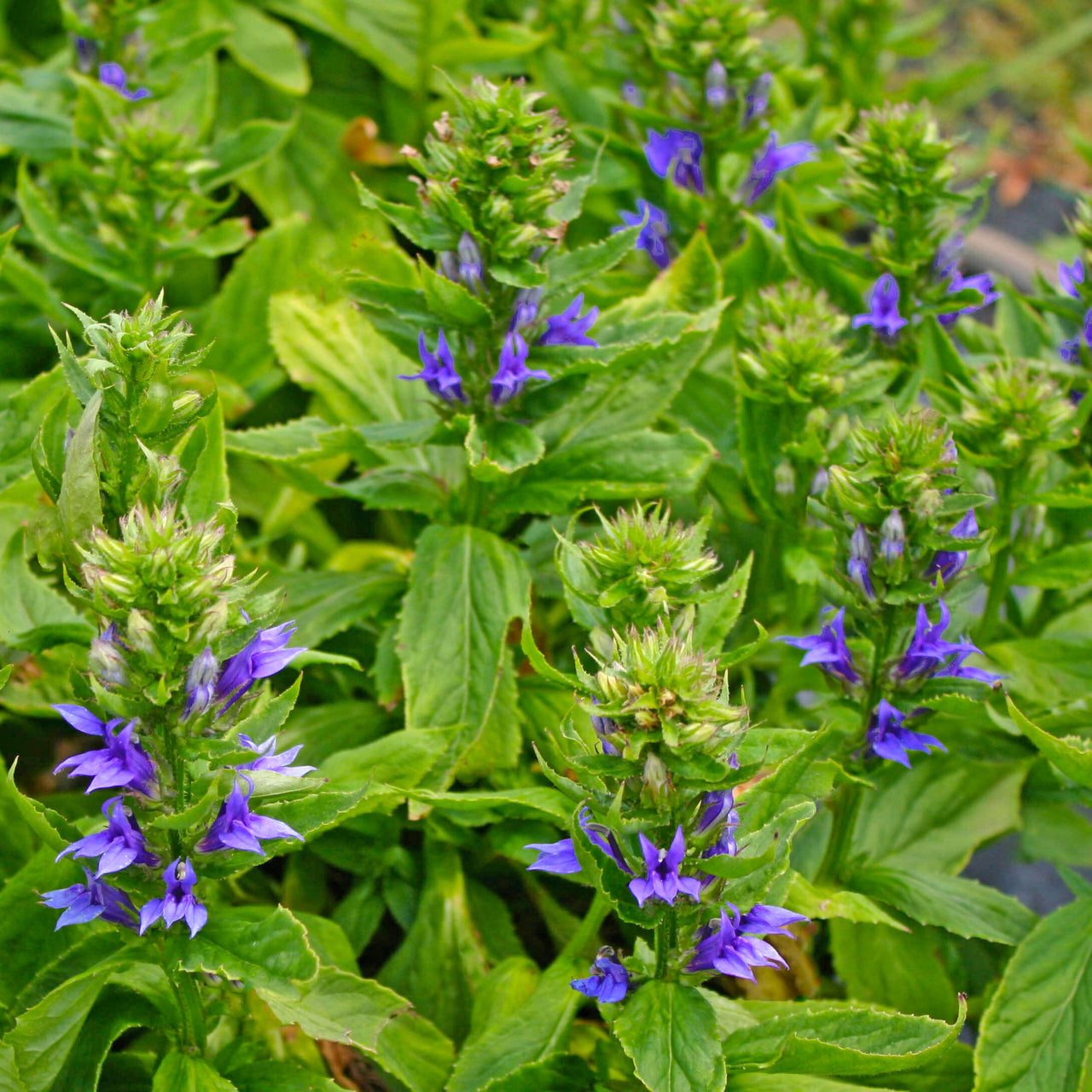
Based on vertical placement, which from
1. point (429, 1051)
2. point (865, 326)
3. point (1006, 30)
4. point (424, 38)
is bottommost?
point (429, 1051)

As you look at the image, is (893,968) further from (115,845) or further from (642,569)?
(115,845)

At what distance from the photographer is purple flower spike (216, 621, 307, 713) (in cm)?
142

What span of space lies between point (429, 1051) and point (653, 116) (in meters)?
1.96

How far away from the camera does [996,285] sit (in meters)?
2.73

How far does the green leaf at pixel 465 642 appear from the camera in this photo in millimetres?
2037

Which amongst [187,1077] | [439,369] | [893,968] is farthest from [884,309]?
[187,1077]

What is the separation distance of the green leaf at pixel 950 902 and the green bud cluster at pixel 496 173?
1.26 meters

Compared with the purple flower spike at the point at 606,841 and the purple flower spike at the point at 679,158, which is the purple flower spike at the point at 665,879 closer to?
the purple flower spike at the point at 606,841

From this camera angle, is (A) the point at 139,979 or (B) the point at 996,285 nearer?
(A) the point at 139,979

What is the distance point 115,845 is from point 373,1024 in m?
0.50

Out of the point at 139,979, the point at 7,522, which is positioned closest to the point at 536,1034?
the point at 139,979

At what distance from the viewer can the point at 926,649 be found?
1.90 m

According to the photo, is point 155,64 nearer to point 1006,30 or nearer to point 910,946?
point 910,946

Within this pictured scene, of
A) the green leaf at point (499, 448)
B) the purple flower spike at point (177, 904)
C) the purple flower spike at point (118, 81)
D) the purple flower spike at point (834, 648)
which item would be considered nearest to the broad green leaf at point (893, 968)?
the purple flower spike at point (834, 648)
